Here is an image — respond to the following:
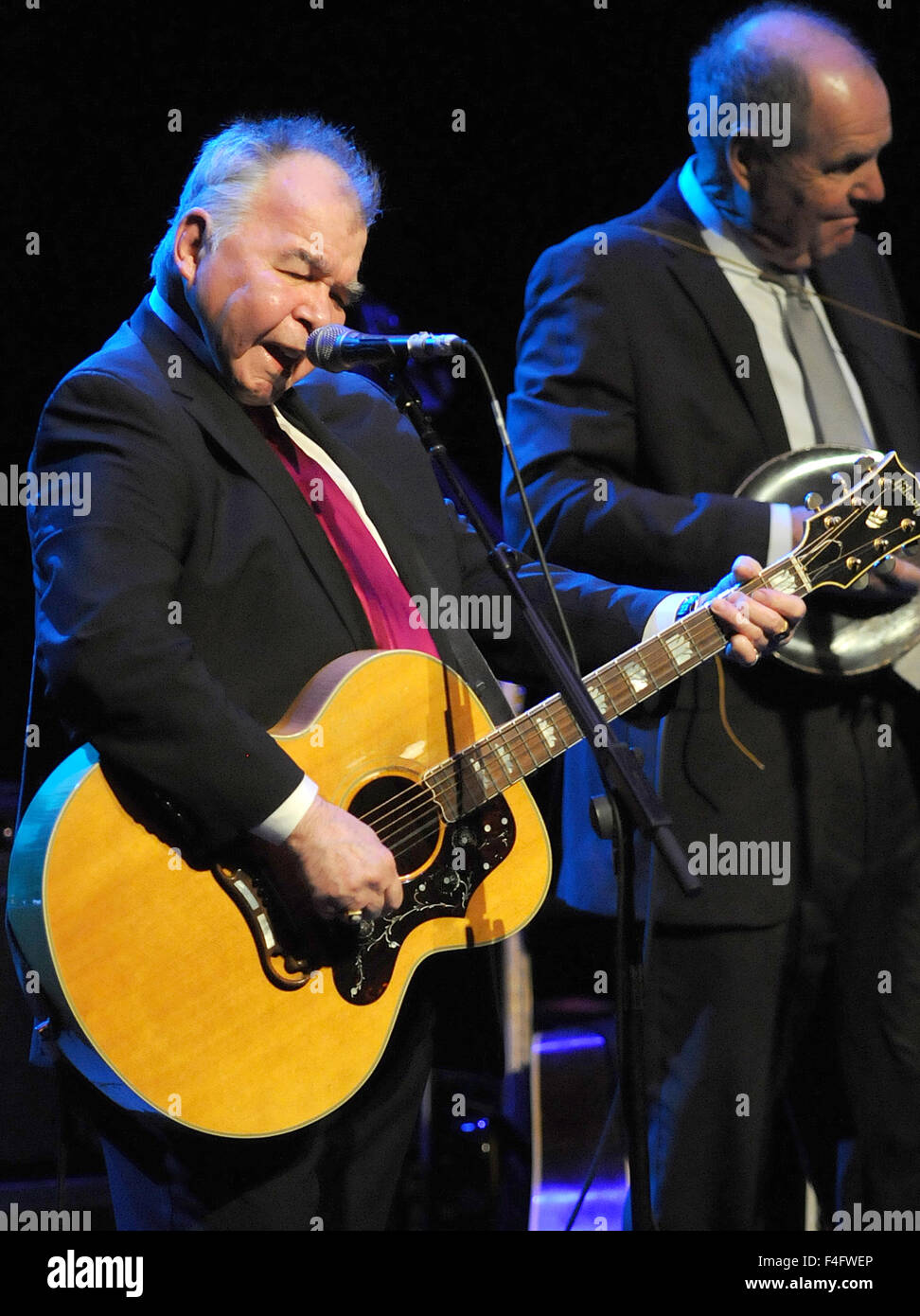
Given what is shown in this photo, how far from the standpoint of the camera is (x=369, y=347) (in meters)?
2.11

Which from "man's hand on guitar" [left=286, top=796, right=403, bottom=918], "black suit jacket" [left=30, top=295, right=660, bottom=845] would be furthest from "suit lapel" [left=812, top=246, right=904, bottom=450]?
"man's hand on guitar" [left=286, top=796, right=403, bottom=918]

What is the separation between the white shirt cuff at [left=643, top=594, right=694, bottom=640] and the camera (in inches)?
101

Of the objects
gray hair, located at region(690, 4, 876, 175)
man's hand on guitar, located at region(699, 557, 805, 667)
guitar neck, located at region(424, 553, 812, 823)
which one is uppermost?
gray hair, located at region(690, 4, 876, 175)

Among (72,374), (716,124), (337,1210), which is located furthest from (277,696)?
(716,124)

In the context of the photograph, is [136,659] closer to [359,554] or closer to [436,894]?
[359,554]

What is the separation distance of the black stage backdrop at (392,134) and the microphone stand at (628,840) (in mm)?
1833

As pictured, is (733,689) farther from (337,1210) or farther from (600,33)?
(600,33)

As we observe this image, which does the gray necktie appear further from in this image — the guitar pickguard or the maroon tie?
the guitar pickguard

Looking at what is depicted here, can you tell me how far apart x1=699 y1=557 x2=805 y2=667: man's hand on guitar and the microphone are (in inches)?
27.5

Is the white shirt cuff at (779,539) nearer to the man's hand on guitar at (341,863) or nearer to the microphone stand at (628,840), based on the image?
the microphone stand at (628,840)

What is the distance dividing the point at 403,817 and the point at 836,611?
0.96 meters

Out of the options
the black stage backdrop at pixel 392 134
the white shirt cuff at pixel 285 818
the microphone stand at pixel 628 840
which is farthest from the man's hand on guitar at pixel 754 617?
the black stage backdrop at pixel 392 134

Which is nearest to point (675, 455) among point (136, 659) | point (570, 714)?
point (570, 714)

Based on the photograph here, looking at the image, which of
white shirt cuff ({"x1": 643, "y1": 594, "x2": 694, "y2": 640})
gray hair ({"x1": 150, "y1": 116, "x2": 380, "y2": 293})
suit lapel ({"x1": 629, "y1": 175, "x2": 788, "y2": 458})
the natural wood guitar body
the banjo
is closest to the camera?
the natural wood guitar body
